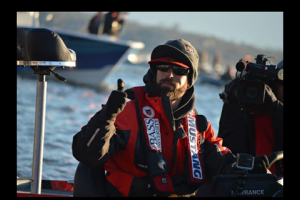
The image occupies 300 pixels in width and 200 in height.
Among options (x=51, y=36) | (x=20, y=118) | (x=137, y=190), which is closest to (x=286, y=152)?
(x=137, y=190)

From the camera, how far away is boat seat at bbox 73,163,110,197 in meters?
2.25

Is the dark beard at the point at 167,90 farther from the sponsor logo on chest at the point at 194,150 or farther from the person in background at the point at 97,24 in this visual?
the person in background at the point at 97,24

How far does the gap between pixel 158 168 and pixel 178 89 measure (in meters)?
0.54

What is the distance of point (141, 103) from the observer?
2.44 metres

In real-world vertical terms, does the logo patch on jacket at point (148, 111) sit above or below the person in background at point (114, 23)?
below

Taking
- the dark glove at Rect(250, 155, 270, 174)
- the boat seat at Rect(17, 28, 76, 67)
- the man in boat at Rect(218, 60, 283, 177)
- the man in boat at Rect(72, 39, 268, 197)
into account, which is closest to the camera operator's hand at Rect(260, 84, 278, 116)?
the man in boat at Rect(218, 60, 283, 177)

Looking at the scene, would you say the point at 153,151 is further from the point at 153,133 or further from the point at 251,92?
the point at 251,92

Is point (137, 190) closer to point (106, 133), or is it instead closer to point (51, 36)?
point (106, 133)

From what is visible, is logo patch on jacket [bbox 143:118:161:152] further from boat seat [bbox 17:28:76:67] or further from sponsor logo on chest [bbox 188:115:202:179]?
boat seat [bbox 17:28:76:67]

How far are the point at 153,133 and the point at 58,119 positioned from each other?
7748 millimetres

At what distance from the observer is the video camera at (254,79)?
2777 millimetres

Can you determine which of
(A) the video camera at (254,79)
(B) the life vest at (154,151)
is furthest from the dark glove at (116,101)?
(A) the video camera at (254,79)

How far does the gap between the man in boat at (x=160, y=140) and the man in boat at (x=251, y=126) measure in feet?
1.69

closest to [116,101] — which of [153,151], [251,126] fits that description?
[153,151]
